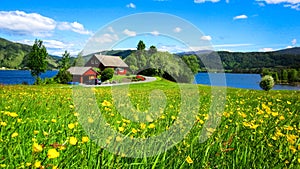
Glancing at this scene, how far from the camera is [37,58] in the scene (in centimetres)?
6681

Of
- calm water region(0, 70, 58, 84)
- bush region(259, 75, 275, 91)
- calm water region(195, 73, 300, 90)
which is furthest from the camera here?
calm water region(0, 70, 58, 84)

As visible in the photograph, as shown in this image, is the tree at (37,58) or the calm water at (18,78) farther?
the calm water at (18,78)

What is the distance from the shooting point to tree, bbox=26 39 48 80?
6612 centimetres

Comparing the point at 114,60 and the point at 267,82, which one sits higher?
the point at 114,60

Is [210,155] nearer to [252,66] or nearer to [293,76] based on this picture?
[293,76]

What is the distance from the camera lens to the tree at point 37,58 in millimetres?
66125

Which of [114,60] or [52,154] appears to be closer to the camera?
[52,154]

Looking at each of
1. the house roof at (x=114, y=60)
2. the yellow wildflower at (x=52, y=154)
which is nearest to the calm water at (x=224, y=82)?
the house roof at (x=114, y=60)

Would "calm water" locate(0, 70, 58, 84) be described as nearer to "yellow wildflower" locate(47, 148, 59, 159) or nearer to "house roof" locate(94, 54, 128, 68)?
"house roof" locate(94, 54, 128, 68)

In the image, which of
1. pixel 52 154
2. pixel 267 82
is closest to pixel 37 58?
pixel 267 82

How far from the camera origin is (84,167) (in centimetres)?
236

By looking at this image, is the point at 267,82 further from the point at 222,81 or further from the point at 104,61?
the point at 222,81

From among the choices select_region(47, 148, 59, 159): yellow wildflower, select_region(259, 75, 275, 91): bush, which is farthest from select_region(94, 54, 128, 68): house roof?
select_region(259, 75, 275, 91): bush

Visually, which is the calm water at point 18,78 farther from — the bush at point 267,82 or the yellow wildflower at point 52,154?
the yellow wildflower at point 52,154
